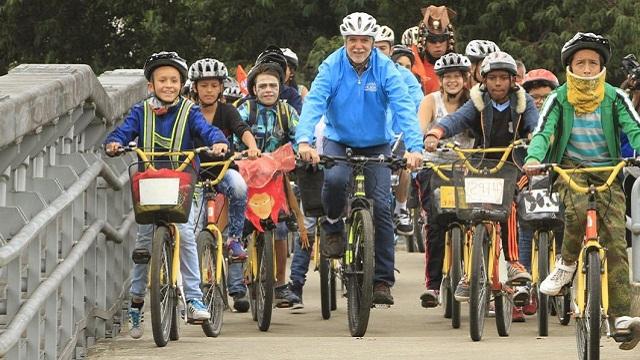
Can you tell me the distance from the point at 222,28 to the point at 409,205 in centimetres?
1450

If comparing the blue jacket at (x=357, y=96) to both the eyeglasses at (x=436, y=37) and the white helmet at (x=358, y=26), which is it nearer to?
the white helmet at (x=358, y=26)

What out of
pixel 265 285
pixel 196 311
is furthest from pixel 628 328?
pixel 265 285

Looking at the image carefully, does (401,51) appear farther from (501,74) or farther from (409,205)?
(501,74)

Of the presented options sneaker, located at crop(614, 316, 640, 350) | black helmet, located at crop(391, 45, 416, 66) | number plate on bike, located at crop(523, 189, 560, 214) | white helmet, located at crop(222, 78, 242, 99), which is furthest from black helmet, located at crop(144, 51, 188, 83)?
black helmet, located at crop(391, 45, 416, 66)

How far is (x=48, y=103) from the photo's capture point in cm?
934

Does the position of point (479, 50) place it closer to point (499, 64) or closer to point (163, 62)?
point (499, 64)

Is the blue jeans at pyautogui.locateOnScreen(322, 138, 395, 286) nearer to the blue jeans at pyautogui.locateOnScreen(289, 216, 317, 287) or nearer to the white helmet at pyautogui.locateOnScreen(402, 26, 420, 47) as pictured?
the blue jeans at pyautogui.locateOnScreen(289, 216, 317, 287)

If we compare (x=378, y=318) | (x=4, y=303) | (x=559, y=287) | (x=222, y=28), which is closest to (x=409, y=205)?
(x=378, y=318)

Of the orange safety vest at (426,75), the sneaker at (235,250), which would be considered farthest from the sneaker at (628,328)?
the orange safety vest at (426,75)

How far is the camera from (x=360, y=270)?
42.0 ft

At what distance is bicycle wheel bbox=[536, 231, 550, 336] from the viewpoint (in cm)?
1301

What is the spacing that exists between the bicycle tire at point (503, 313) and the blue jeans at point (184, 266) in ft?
6.24

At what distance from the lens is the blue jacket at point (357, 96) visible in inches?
523

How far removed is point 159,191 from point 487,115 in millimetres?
2805
